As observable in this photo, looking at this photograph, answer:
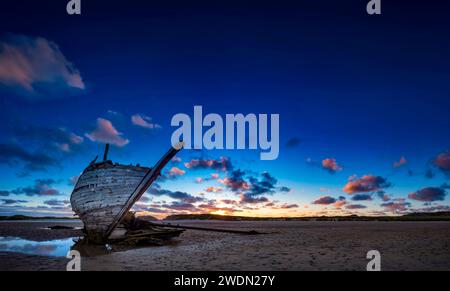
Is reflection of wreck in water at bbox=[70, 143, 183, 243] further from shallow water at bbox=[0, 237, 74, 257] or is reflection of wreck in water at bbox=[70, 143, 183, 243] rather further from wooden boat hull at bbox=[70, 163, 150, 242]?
shallow water at bbox=[0, 237, 74, 257]

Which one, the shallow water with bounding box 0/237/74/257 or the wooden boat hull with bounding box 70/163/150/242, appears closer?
the shallow water with bounding box 0/237/74/257

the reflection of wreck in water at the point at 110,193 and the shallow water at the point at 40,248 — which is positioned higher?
the reflection of wreck in water at the point at 110,193

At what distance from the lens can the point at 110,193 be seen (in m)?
20.1

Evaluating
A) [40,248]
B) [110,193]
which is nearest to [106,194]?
[110,193]

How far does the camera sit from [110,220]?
66.1 ft

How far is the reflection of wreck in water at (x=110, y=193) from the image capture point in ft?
66.1

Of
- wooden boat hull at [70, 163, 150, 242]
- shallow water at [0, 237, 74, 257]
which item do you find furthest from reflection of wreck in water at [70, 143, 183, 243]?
shallow water at [0, 237, 74, 257]

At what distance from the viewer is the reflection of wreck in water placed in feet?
66.1

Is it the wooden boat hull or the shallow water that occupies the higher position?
the wooden boat hull

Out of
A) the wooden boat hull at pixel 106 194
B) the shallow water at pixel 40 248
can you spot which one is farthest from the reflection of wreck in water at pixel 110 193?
the shallow water at pixel 40 248

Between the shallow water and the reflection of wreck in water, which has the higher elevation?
the reflection of wreck in water

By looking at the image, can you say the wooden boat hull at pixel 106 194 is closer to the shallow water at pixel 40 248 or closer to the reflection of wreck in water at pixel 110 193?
the reflection of wreck in water at pixel 110 193
